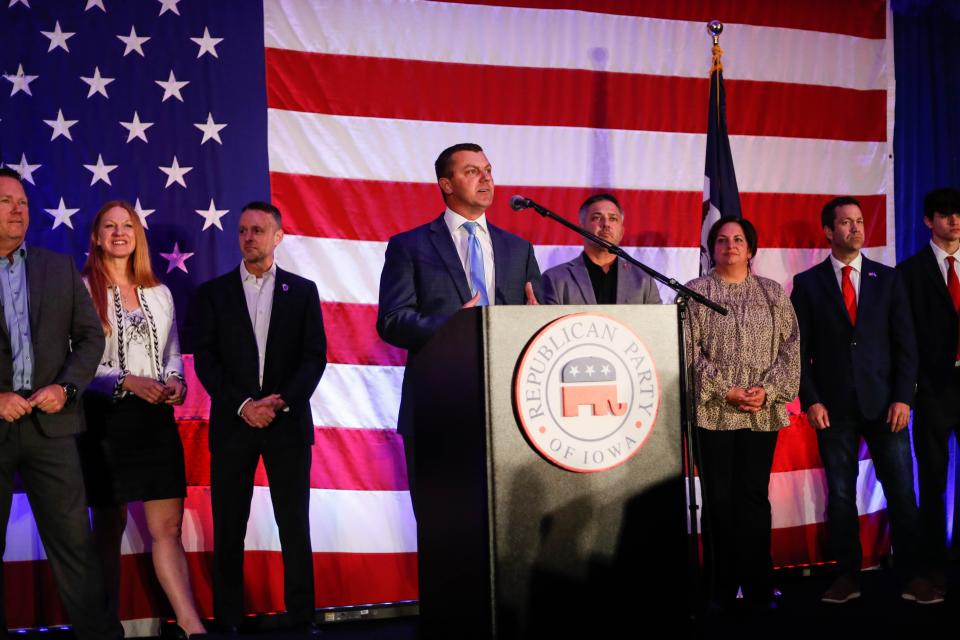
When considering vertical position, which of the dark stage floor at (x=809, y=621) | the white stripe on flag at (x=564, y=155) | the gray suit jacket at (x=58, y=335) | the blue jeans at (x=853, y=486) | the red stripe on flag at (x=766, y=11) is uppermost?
the red stripe on flag at (x=766, y=11)

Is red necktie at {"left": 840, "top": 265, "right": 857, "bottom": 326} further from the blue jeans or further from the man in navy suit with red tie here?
the blue jeans

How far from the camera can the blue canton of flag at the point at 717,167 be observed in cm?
445

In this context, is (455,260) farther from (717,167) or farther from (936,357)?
(936,357)

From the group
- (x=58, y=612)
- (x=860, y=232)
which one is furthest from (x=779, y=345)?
(x=58, y=612)

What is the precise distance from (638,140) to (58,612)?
3560 millimetres

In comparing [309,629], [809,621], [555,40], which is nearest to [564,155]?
[555,40]

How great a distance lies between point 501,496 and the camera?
177 centimetres

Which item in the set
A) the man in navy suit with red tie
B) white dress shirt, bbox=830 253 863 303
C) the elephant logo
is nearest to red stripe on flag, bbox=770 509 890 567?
the man in navy suit with red tie

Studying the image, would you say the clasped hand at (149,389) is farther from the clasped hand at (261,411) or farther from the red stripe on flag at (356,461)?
the red stripe on flag at (356,461)

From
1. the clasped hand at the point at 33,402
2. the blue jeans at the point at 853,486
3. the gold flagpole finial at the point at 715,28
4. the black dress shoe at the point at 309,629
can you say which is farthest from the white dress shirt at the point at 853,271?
the clasped hand at the point at 33,402

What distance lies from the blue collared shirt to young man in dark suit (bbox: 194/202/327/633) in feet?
2.46

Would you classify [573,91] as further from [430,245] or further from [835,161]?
[430,245]

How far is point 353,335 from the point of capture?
4316 mm

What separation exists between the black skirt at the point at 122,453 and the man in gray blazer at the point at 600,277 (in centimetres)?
169
